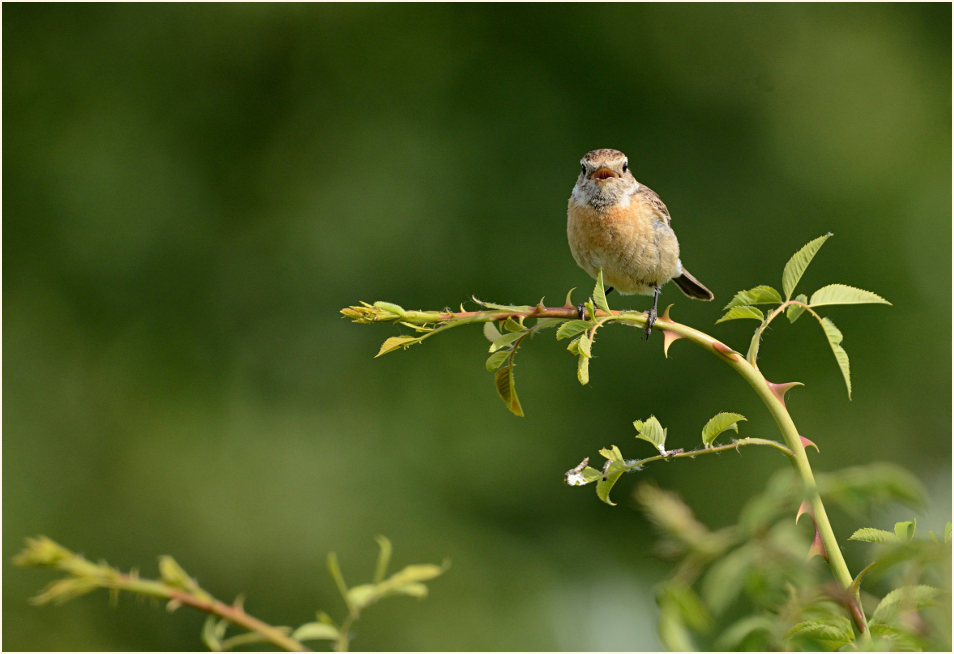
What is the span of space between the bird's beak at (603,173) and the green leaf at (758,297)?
9.95 ft

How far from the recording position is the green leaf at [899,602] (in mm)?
878

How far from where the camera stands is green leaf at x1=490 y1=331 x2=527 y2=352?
4.10 ft

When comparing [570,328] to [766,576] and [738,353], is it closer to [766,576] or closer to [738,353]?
[738,353]

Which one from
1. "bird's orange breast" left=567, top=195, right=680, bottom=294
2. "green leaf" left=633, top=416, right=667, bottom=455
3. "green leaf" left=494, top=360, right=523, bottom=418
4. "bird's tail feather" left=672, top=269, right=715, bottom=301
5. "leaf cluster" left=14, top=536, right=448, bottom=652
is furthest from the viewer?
→ "bird's tail feather" left=672, top=269, right=715, bottom=301

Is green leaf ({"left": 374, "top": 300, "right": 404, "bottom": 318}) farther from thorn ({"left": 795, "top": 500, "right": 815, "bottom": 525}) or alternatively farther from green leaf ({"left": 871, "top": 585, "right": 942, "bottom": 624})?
green leaf ({"left": 871, "top": 585, "right": 942, "bottom": 624})

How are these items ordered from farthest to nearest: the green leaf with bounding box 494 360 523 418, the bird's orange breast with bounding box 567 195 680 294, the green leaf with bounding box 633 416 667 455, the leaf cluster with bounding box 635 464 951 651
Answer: the bird's orange breast with bounding box 567 195 680 294, the green leaf with bounding box 494 360 523 418, the green leaf with bounding box 633 416 667 455, the leaf cluster with bounding box 635 464 951 651

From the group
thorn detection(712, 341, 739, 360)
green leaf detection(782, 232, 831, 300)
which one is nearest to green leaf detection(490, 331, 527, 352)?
thorn detection(712, 341, 739, 360)

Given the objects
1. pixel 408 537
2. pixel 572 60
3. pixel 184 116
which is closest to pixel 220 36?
pixel 184 116

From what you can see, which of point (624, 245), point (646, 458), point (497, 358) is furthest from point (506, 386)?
point (624, 245)

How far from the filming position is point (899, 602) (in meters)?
0.90

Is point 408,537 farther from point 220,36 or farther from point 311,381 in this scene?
point 220,36

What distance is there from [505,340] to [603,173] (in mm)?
3143

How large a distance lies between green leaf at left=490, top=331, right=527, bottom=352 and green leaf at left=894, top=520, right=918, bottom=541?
479 millimetres

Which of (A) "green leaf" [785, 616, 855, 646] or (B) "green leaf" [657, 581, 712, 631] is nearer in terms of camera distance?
(B) "green leaf" [657, 581, 712, 631]
